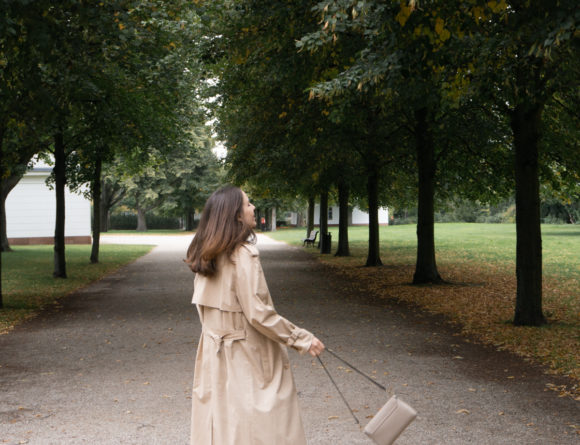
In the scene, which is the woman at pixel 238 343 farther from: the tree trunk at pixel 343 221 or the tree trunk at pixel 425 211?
the tree trunk at pixel 343 221

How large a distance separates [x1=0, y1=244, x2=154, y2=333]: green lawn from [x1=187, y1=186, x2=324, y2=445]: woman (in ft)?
26.8

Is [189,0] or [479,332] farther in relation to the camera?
[189,0]

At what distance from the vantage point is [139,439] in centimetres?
511

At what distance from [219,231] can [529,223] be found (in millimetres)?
7511

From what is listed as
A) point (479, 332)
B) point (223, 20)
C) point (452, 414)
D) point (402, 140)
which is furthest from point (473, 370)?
point (402, 140)

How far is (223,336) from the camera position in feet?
11.4

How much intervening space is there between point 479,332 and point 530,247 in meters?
1.41

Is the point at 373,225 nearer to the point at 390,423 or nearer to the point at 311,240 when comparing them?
the point at 311,240

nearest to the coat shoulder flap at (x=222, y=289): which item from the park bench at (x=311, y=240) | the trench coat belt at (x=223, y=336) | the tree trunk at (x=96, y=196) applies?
the trench coat belt at (x=223, y=336)

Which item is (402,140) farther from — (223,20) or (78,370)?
(78,370)

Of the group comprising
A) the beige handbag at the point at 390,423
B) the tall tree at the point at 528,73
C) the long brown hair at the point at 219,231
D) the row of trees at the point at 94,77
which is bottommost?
the beige handbag at the point at 390,423

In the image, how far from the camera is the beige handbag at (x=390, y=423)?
3.32m

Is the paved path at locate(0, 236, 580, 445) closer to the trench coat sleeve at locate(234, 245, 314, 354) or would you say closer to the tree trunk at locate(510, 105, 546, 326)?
the tree trunk at locate(510, 105, 546, 326)

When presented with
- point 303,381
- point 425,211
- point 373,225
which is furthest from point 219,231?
point 373,225
